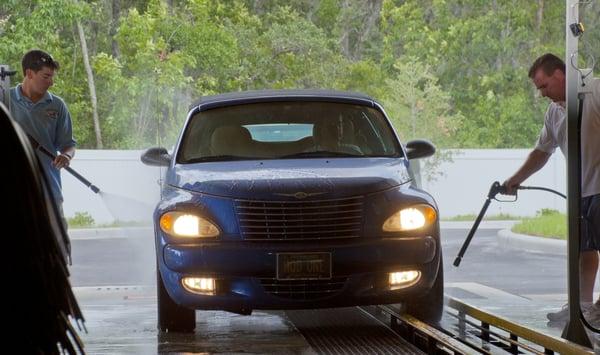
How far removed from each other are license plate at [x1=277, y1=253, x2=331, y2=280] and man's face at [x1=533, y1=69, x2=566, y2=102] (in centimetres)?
187

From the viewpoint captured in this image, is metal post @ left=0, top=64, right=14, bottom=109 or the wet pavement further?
metal post @ left=0, top=64, right=14, bottom=109

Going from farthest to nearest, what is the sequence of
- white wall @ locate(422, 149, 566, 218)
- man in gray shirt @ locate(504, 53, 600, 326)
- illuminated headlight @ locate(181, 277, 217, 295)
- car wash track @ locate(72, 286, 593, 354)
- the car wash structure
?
white wall @ locate(422, 149, 566, 218) → man in gray shirt @ locate(504, 53, 600, 326) → illuminated headlight @ locate(181, 277, 217, 295) → car wash track @ locate(72, 286, 593, 354) → the car wash structure

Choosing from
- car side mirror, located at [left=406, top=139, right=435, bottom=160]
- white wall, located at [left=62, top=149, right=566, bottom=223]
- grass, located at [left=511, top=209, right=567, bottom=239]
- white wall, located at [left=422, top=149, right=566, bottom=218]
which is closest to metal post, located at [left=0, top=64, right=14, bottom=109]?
car side mirror, located at [left=406, top=139, right=435, bottom=160]

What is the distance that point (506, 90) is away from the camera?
31.9m

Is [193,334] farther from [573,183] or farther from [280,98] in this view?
[573,183]

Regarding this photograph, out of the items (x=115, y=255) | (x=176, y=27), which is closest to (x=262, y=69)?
(x=176, y=27)

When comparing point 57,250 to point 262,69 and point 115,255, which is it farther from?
point 262,69

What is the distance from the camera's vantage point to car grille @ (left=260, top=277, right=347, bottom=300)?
7820mm

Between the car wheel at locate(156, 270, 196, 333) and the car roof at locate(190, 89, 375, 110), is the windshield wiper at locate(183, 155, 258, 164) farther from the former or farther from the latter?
the car wheel at locate(156, 270, 196, 333)

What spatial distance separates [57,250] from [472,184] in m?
28.1

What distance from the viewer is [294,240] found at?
794cm

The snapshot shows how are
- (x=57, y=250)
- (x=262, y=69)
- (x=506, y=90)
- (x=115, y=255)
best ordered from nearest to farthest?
1. (x=57, y=250)
2. (x=115, y=255)
3. (x=262, y=69)
4. (x=506, y=90)

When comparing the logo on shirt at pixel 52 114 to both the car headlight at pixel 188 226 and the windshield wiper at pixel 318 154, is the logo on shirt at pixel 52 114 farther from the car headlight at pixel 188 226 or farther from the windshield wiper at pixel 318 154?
the car headlight at pixel 188 226

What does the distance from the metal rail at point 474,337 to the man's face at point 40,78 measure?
3.09 m
